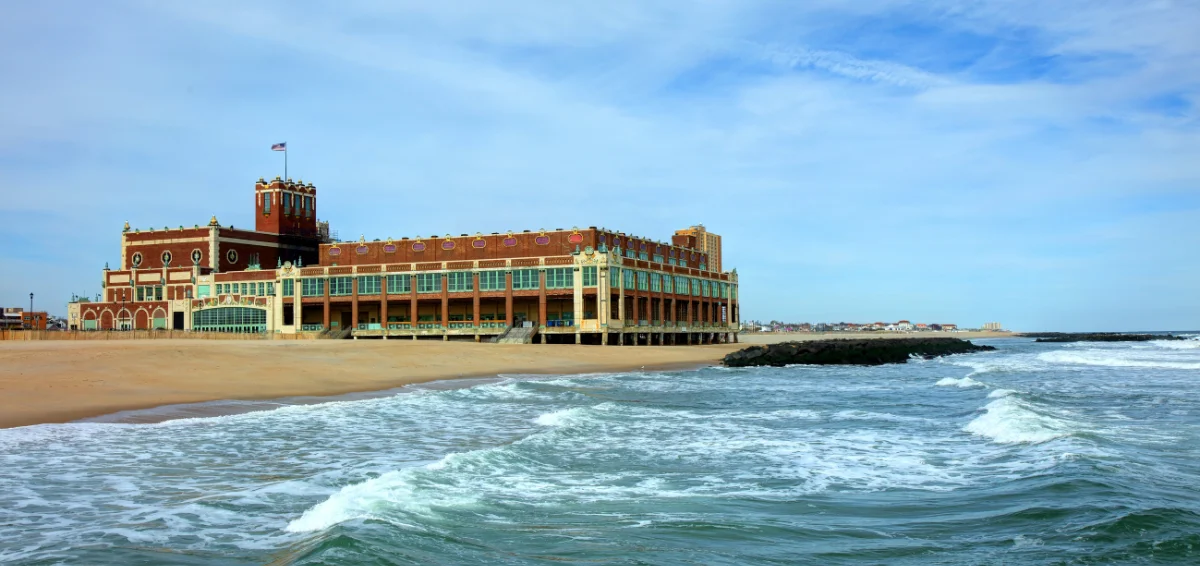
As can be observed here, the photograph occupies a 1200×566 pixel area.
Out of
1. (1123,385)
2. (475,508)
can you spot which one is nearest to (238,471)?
(475,508)

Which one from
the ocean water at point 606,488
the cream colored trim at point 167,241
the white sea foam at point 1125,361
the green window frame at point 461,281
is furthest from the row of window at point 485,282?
the ocean water at point 606,488

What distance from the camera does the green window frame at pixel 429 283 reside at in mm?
81938

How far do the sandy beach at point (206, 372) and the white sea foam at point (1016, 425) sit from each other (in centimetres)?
1913

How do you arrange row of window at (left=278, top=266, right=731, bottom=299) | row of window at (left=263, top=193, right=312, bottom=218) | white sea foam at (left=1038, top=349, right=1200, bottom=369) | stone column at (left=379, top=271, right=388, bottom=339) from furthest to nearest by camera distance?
row of window at (left=263, top=193, right=312, bottom=218) → stone column at (left=379, top=271, right=388, bottom=339) → row of window at (left=278, top=266, right=731, bottom=299) → white sea foam at (left=1038, top=349, right=1200, bottom=369)

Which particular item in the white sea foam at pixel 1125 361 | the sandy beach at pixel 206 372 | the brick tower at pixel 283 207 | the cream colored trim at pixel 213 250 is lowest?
the white sea foam at pixel 1125 361

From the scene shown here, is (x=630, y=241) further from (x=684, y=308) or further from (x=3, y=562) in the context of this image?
(x=3, y=562)

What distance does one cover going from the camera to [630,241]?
89438mm

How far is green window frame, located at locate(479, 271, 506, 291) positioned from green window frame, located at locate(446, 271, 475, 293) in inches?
35.0

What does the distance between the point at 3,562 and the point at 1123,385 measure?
37.7 metres

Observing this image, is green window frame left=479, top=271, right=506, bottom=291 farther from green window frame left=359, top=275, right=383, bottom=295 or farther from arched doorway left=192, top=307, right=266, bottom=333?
arched doorway left=192, top=307, right=266, bottom=333

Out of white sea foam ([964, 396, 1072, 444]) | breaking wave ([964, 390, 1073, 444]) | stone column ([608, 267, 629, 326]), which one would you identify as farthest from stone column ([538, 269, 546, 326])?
white sea foam ([964, 396, 1072, 444])

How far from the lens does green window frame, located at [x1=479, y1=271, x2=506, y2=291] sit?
79.8 m

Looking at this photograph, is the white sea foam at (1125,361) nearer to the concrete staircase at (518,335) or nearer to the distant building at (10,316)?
the concrete staircase at (518,335)

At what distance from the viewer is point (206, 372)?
29.0 metres
